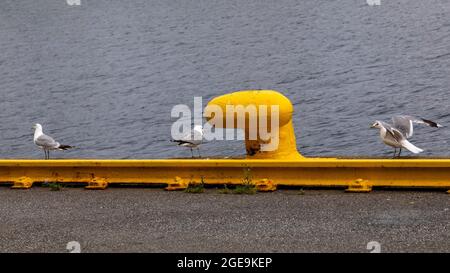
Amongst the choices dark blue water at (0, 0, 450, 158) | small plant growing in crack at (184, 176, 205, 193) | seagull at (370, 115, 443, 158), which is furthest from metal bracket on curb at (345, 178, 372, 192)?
dark blue water at (0, 0, 450, 158)

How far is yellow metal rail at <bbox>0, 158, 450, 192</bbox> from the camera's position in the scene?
33.8 ft

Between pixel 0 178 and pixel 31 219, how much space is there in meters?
2.79

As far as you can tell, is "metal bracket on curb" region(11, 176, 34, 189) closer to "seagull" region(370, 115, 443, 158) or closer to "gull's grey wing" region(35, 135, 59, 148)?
"gull's grey wing" region(35, 135, 59, 148)

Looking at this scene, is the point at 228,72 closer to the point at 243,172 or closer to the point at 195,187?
the point at 195,187

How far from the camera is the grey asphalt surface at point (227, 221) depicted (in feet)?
27.2

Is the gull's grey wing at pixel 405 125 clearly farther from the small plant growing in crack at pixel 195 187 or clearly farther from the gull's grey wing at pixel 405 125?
the small plant growing in crack at pixel 195 187

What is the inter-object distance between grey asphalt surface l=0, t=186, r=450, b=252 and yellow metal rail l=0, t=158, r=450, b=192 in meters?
0.19

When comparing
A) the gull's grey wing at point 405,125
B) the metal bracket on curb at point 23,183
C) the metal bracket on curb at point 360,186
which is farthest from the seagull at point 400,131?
the metal bracket on curb at point 23,183

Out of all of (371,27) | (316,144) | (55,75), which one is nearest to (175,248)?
(316,144)

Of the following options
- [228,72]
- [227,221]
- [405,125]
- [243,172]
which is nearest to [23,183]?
[243,172]
